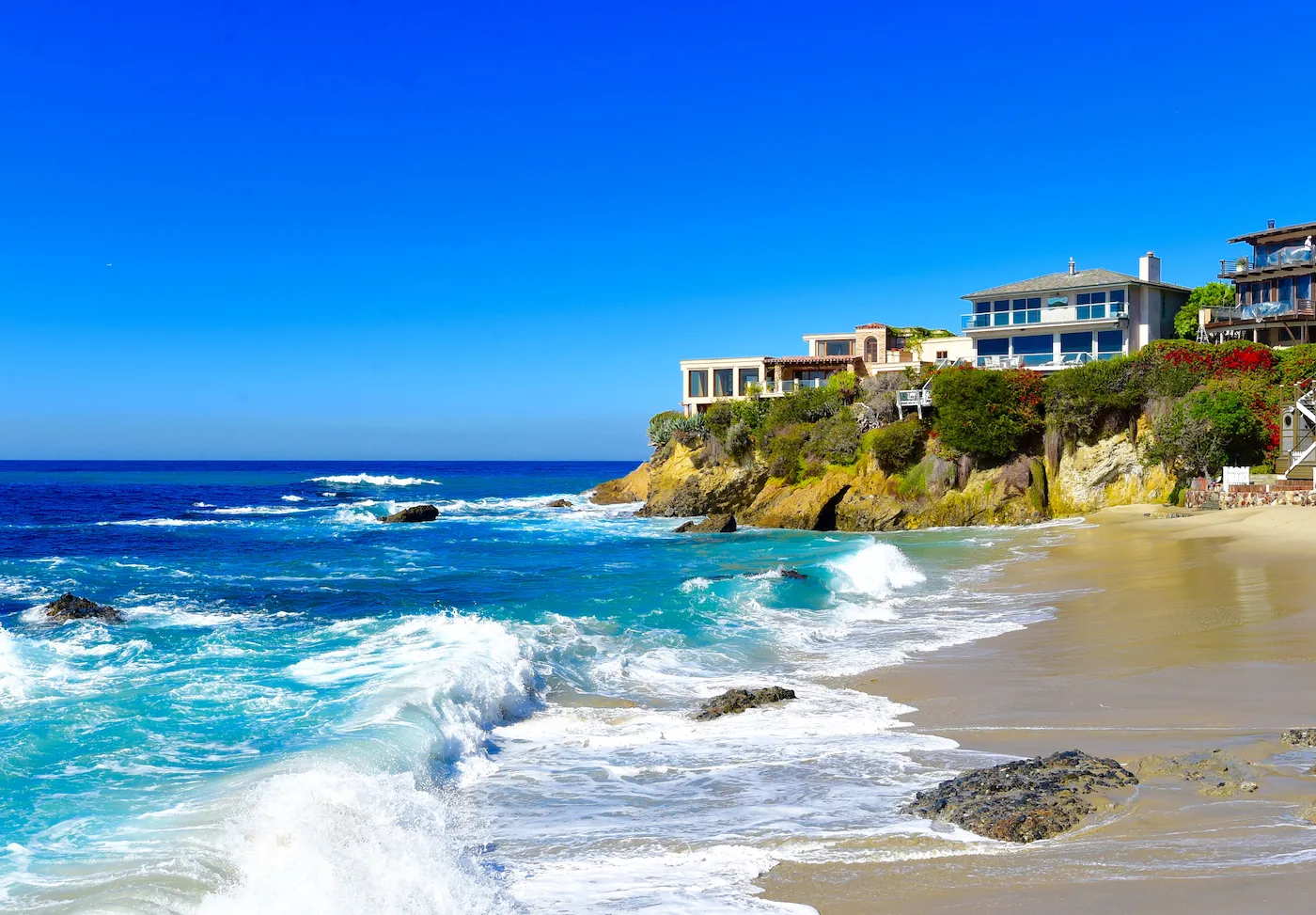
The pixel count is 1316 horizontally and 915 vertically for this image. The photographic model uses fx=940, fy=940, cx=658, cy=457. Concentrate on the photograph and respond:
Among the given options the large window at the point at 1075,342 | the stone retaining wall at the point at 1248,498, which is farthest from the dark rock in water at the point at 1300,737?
the large window at the point at 1075,342

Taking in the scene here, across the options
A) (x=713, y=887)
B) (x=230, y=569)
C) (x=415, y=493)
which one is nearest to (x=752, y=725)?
(x=713, y=887)

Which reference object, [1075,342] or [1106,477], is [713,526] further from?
[1075,342]

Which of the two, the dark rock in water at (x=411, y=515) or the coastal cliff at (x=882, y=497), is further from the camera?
the dark rock in water at (x=411, y=515)

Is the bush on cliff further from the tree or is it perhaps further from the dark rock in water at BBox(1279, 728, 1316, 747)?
the dark rock in water at BBox(1279, 728, 1316, 747)

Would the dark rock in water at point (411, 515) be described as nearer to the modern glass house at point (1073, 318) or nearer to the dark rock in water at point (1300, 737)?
the modern glass house at point (1073, 318)

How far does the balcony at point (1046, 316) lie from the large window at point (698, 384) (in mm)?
17617

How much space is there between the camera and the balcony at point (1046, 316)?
4691 centimetres

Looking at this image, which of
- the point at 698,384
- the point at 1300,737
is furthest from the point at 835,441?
the point at 1300,737

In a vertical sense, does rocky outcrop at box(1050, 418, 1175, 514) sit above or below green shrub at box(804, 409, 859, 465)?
below

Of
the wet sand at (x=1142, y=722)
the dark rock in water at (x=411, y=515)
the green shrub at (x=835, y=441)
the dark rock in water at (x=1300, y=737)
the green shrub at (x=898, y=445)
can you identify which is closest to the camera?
the wet sand at (x=1142, y=722)

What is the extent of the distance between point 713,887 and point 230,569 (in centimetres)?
2643

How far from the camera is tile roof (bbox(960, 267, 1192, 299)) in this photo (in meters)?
47.0

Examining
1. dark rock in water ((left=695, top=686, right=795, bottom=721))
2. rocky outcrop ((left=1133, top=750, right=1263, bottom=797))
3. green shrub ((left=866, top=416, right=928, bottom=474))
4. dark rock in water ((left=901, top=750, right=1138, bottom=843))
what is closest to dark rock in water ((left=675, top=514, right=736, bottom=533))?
green shrub ((left=866, top=416, right=928, bottom=474))

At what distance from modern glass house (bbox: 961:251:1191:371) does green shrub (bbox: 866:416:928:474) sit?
7531 mm
